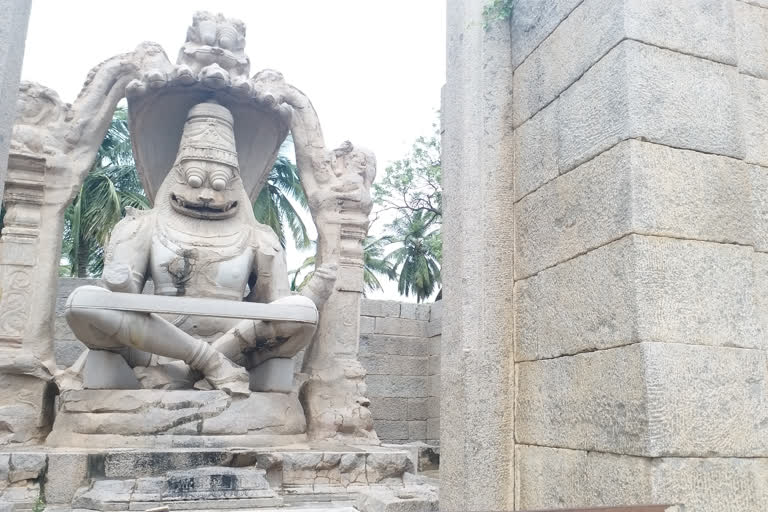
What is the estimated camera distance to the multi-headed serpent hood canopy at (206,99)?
19.7 ft

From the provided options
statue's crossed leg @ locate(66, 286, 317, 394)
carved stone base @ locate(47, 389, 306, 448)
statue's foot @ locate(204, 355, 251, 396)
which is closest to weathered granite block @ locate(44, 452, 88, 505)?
carved stone base @ locate(47, 389, 306, 448)

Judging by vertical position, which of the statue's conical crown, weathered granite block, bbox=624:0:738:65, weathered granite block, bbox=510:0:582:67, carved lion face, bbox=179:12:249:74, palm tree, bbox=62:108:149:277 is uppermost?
palm tree, bbox=62:108:149:277

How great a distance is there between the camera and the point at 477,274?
2783mm

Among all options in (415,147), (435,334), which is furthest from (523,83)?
(415,147)

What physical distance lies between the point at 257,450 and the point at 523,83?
288 centimetres

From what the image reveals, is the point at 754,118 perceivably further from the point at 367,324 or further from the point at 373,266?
the point at 373,266

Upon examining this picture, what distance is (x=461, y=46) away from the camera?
10.1ft

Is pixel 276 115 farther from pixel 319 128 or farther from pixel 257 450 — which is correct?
pixel 257 450

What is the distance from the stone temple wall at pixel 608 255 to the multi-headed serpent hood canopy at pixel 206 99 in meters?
3.49

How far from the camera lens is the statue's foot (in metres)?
5.02

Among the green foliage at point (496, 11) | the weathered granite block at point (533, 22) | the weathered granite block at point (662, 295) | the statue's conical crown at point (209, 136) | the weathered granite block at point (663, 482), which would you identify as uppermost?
the statue's conical crown at point (209, 136)

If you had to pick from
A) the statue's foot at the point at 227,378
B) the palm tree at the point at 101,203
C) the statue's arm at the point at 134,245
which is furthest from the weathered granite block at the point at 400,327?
the palm tree at the point at 101,203

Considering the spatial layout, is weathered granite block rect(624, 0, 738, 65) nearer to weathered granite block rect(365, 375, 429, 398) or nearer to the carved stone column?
the carved stone column

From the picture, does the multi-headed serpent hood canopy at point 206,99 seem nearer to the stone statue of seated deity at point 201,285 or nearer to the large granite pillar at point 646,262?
the stone statue of seated deity at point 201,285
